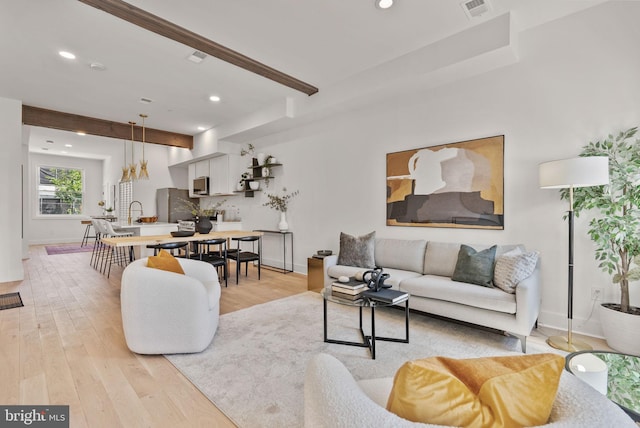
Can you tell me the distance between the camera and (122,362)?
2414 millimetres

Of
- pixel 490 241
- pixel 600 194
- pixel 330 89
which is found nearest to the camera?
pixel 600 194

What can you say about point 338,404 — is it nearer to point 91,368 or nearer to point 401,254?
point 91,368

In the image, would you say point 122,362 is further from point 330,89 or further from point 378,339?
point 330,89

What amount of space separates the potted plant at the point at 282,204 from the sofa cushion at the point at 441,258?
277cm

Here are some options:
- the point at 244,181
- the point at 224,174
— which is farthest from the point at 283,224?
the point at 224,174

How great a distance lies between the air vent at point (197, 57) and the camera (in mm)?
3594

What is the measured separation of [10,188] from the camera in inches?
194

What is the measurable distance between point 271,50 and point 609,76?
3301 millimetres

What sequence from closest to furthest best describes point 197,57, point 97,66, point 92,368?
point 92,368 → point 197,57 → point 97,66

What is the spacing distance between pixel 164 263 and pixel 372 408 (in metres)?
2.56

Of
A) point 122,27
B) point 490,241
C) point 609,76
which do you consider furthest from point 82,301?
point 609,76

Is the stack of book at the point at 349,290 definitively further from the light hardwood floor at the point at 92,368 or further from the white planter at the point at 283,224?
the white planter at the point at 283,224

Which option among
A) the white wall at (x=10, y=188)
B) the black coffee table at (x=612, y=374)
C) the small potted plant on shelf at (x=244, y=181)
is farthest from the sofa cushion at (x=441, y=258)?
the white wall at (x=10, y=188)

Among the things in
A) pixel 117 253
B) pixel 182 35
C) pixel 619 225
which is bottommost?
pixel 117 253
